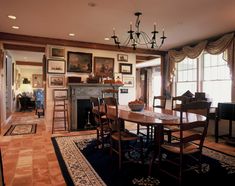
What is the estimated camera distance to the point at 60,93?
535cm

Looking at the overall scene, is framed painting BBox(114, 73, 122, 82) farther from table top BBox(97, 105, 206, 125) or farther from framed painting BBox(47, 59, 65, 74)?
table top BBox(97, 105, 206, 125)

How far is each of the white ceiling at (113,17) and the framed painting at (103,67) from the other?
101 cm

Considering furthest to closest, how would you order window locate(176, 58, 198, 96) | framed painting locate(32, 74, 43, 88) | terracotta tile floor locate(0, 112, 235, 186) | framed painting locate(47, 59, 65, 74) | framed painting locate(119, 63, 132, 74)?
1. framed painting locate(32, 74, 43, 88)
2. framed painting locate(119, 63, 132, 74)
3. window locate(176, 58, 198, 96)
4. framed painting locate(47, 59, 65, 74)
5. terracotta tile floor locate(0, 112, 235, 186)

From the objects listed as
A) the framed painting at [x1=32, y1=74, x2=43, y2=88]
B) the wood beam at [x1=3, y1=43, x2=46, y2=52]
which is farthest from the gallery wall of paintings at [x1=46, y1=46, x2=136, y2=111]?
the framed painting at [x1=32, y1=74, x2=43, y2=88]

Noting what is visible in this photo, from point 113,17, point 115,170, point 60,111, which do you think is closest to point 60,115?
point 60,111

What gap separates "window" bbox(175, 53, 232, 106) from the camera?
16.0 ft

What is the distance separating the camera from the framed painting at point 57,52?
5234 millimetres

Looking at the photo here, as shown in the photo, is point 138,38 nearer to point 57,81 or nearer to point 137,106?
point 137,106

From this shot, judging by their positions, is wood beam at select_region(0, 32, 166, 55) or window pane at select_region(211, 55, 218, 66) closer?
wood beam at select_region(0, 32, 166, 55)

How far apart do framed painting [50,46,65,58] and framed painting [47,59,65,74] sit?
139 mm

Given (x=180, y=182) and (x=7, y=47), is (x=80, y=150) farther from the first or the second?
(x=7, y=47)

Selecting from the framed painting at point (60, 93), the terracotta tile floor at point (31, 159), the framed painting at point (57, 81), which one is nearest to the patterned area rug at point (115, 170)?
the terracotta tile floor at point (31, 159)

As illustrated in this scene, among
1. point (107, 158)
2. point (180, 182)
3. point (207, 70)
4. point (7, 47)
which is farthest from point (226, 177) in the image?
point (7, 47)

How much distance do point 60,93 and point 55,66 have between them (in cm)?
76
